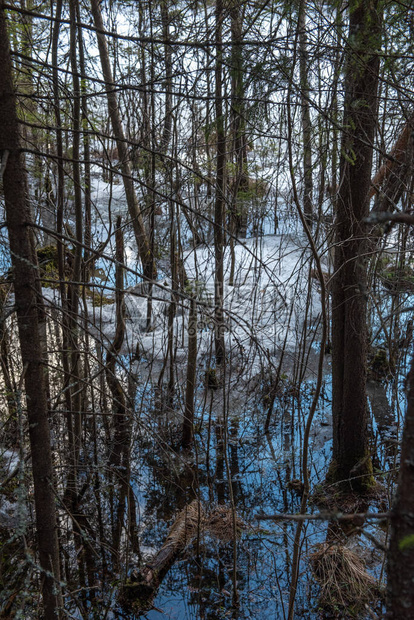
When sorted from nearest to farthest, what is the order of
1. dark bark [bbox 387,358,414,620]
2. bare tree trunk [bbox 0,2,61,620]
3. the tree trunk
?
dark bark [bbox 387,358,414,620] → bare tree trunk [bbox 0,2,61,620] → the tree trunk

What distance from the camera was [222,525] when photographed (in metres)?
5.14

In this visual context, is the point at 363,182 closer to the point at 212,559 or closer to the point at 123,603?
the point at 212,559

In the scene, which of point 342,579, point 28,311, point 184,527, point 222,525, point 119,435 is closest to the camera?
point 28,311

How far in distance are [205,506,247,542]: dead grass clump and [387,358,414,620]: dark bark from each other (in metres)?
4.13

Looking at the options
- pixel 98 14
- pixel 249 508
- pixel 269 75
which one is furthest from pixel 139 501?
pixel 98 14

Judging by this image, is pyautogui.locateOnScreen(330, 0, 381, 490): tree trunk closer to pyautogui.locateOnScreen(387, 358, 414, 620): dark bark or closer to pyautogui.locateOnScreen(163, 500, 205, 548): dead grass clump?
pyautogui.locateOnScreen(163, 500, 205, 548): dead grass clump

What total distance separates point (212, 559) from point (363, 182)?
4033 millimetres

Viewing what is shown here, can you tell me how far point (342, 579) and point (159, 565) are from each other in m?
1.65

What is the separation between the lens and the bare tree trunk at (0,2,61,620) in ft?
6.79

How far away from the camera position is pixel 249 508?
18.3ft

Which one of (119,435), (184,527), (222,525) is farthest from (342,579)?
(119,435)

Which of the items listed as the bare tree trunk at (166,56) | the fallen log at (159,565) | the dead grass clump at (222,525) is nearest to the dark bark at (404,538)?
the bare tree trunk at (166,56)

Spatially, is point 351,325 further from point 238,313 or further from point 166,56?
point 238,313

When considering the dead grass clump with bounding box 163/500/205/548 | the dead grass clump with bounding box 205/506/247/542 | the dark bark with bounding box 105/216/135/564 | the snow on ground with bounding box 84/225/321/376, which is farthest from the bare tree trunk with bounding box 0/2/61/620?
the dead grass clump with bounding box 205/506/247/542
